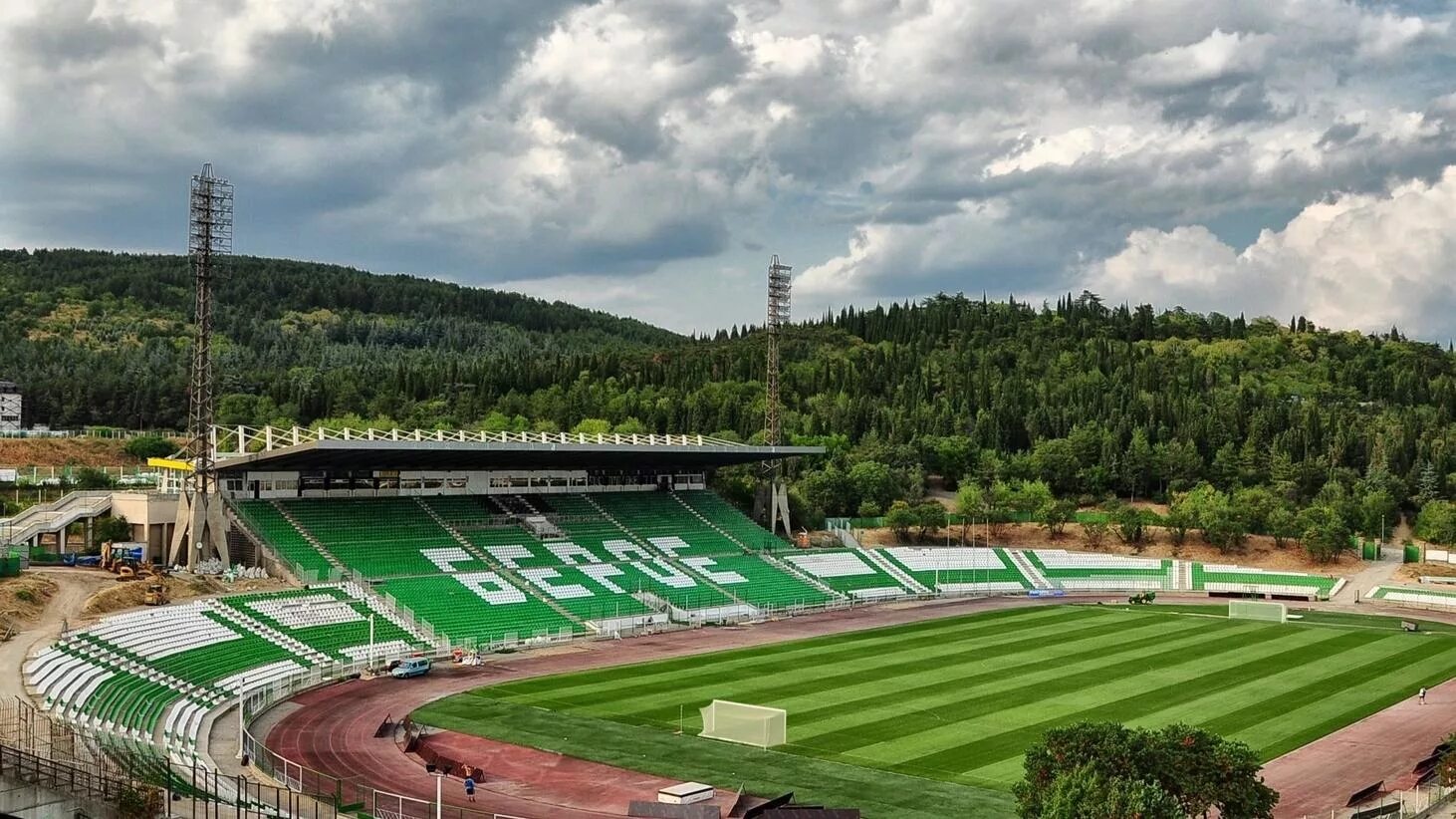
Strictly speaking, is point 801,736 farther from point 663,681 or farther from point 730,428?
point 730,428

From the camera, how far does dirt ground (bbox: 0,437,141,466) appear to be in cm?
9256

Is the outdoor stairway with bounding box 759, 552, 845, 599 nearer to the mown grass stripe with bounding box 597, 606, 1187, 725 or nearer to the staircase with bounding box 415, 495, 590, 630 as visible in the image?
the mown grass stripe with bounding box 597, 606, 1187, 725

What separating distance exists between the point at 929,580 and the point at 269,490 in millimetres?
42278

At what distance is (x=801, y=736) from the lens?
39.7 meters

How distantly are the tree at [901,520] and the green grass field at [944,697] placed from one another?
30574mm

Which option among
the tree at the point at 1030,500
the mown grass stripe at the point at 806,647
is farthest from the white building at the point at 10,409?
the mown grass stripe at the point at 806,647

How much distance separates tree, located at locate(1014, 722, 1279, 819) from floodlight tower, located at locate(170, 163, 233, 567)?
4147cm

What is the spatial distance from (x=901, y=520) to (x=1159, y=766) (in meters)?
72.5

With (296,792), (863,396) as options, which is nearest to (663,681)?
(296,792)

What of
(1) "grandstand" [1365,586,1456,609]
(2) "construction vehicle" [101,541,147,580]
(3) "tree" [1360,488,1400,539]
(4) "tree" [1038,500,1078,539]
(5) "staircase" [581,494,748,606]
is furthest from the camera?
(3) "tree" [1360,488,1400,539]

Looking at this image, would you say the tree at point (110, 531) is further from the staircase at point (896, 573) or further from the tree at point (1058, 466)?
the tree at point (1058, 466)

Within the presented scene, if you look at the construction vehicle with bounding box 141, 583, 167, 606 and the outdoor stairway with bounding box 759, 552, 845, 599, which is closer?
the construction vehicle with bounding box 141, 583, 167, 606

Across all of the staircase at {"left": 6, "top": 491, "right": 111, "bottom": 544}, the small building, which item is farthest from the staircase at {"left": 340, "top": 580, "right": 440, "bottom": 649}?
the small building

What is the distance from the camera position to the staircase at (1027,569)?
8638 centimetres
